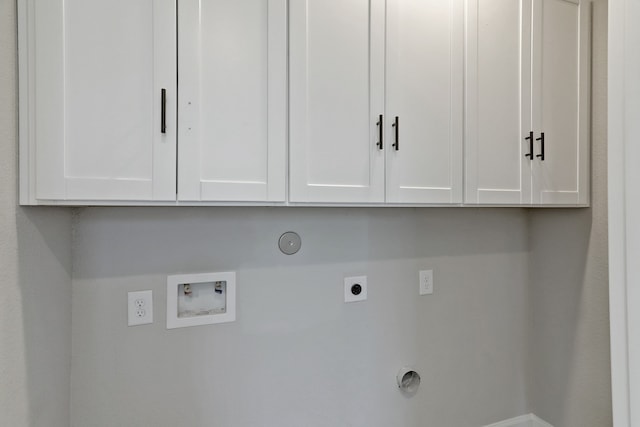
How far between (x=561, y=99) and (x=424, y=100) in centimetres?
76

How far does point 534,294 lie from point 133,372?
206 centimetres

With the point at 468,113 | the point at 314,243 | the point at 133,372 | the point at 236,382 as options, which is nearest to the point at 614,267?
the point at 468,113

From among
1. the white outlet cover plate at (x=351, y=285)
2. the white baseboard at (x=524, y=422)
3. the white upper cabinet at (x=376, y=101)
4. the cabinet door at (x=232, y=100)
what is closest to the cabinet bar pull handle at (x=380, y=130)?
the white upper cabinet at (x=376, y=101)

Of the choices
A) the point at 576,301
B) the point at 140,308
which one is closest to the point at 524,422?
the point at 576,301

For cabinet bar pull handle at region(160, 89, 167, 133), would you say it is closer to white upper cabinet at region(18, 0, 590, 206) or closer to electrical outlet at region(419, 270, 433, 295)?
white upper cabinet at region(18, 0, 590, 206)

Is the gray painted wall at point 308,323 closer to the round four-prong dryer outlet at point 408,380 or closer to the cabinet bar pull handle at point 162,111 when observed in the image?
the round four-prong dryer outlet at point 408,380

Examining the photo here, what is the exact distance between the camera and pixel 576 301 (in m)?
1.83

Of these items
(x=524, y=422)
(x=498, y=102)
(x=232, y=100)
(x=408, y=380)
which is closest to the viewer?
(x=232, y=100)

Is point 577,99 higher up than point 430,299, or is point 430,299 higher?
point 577,99

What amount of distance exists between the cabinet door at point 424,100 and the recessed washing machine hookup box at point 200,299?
0.76 meters

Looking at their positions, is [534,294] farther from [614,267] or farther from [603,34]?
[614,267]

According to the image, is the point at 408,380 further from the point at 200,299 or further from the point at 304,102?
the point at 304,102

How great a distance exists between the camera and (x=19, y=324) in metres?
0.92

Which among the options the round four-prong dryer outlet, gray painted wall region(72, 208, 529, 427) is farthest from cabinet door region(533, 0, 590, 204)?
the round four-prong dryer outlet
